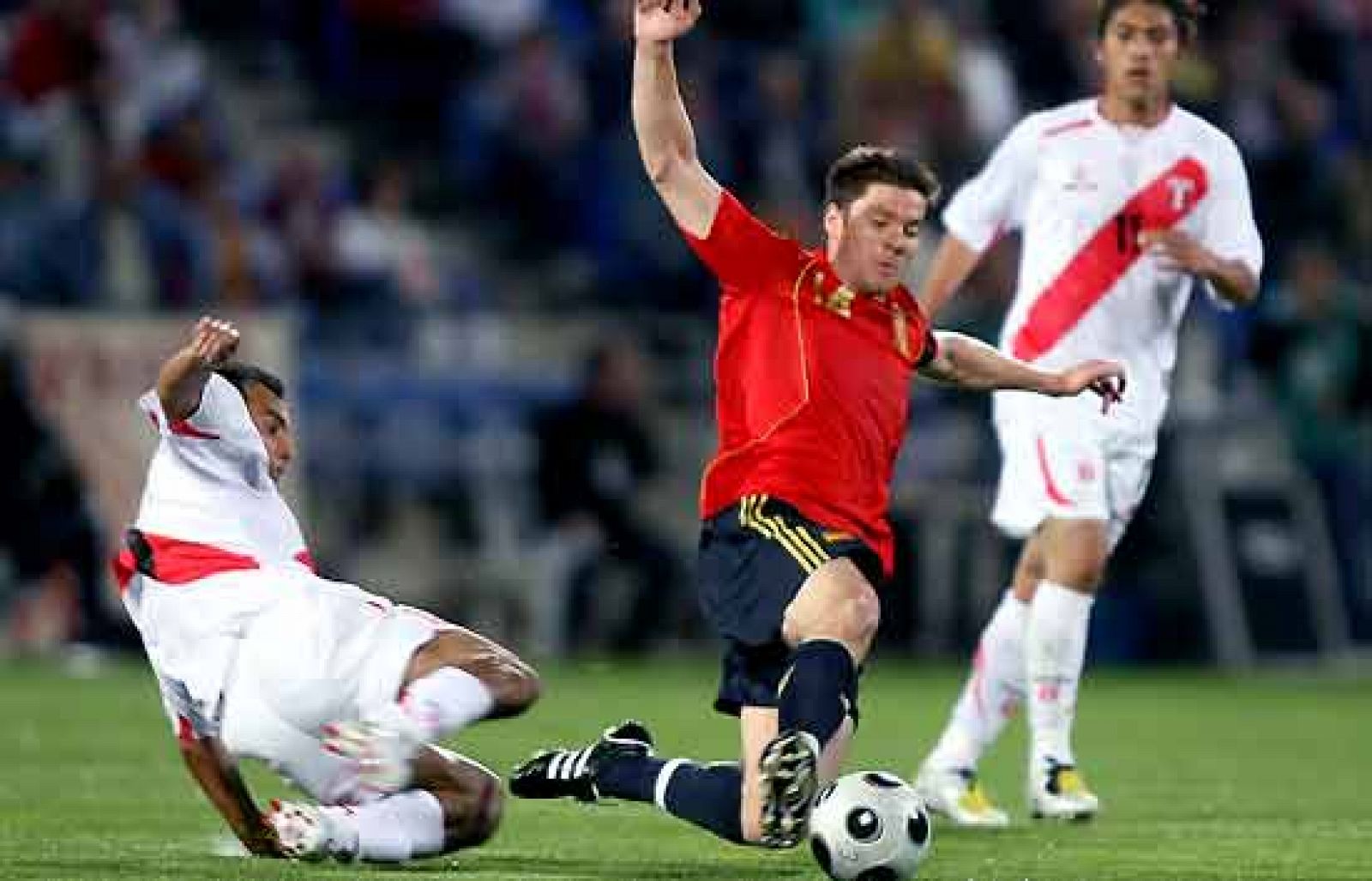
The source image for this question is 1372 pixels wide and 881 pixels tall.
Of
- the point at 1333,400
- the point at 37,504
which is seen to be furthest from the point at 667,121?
the point at 1333,400

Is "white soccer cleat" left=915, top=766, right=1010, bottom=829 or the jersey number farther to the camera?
the jersey number

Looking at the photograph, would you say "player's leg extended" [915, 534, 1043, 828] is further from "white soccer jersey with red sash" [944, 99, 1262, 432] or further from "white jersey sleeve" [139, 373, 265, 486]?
"white jersey sleeve" [139, 373, 265, 486]

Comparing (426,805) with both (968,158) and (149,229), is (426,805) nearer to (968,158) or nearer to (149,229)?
(149,229)

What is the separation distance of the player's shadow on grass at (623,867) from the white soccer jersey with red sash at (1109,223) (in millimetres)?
2740

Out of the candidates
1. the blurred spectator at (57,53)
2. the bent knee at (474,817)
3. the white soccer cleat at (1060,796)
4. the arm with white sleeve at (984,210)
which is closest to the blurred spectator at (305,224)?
the blurred spectator at (57,53)

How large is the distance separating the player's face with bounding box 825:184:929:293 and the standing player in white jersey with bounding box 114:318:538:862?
1.37 meters

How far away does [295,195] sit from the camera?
19531 millimetres

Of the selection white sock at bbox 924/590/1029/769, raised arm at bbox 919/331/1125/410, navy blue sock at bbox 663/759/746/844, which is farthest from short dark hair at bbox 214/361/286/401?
white sock at bbox 924/590/1029/769

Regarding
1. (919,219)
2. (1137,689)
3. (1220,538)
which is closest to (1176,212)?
(919,219)

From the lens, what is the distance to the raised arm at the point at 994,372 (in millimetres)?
9180

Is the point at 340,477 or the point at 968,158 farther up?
the point at 968,158

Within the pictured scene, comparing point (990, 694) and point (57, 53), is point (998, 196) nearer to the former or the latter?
point (990, 694)

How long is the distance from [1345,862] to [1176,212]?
289 cm

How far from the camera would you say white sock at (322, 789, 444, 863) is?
829 cm
